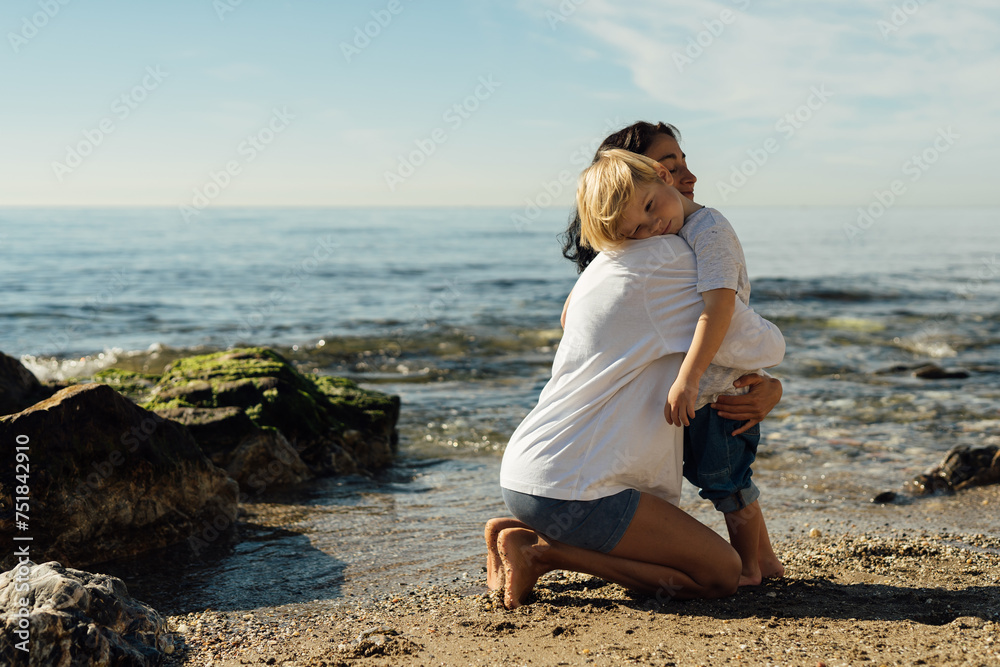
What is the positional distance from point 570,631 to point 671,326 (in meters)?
1.26

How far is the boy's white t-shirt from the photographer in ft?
10.3

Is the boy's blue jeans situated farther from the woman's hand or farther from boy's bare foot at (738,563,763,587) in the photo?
boy's bare foot at (738,563,763,587)

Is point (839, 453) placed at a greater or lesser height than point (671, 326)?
lesser

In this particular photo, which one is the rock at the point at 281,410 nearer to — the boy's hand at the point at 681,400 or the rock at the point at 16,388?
the rock at the point at 16,388

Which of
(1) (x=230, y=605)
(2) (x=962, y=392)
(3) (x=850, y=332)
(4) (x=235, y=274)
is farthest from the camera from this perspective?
(4) (x=235, y=274)

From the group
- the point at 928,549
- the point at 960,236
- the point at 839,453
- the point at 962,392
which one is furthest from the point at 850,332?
the point at 960,236

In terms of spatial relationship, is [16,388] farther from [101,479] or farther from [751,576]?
[751,576]

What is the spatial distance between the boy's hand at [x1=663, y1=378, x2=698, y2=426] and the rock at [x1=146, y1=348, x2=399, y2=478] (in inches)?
143

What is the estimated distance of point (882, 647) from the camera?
108 inches

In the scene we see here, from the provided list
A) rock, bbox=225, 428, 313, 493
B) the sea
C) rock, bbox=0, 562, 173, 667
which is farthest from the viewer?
rock, bbox=225, 428, 313, 493

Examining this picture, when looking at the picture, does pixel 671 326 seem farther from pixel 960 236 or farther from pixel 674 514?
pixel 960 236

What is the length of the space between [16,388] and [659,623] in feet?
13.8

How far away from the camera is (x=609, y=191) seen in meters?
3.15

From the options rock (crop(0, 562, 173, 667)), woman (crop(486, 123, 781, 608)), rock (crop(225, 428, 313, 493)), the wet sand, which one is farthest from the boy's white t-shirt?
rock (crop(225, 428, 313, 493))
